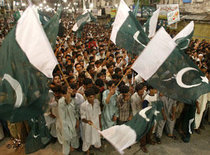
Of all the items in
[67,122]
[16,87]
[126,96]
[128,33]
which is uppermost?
[128,33]

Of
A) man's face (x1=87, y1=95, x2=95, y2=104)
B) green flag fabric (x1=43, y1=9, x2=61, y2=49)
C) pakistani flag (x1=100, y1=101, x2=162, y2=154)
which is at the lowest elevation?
pakistani flag (x1=100, y1=101, x2=162, y2=154)

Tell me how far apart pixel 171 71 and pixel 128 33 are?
1.84m

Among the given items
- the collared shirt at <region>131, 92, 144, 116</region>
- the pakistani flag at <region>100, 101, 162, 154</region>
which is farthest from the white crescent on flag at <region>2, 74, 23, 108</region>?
the collared shirt at <region>131, 92, 144, 116</region>

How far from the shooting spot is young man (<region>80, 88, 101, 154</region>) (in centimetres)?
333

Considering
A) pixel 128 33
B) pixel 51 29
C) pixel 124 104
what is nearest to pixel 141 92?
pixel 124 104

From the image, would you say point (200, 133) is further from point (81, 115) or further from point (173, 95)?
point (81, 115)

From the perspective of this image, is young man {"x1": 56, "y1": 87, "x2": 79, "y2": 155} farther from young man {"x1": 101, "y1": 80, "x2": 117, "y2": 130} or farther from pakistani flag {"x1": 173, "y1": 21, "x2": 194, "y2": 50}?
pakistani flag {"x1": 173, "y1": 21, "x2": 194, "y2": 50}

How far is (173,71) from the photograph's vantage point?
2803 millimetres

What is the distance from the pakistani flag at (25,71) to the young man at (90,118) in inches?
42.4

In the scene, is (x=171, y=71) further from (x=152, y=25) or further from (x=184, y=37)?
(x=152, y=25)

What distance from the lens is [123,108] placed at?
3.77 meters

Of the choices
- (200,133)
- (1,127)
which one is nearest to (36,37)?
(1,127)

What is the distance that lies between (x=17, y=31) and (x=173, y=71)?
8.57 ft

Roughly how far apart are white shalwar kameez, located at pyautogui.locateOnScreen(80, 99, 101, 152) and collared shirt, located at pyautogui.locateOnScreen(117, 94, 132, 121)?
1.72 ft
